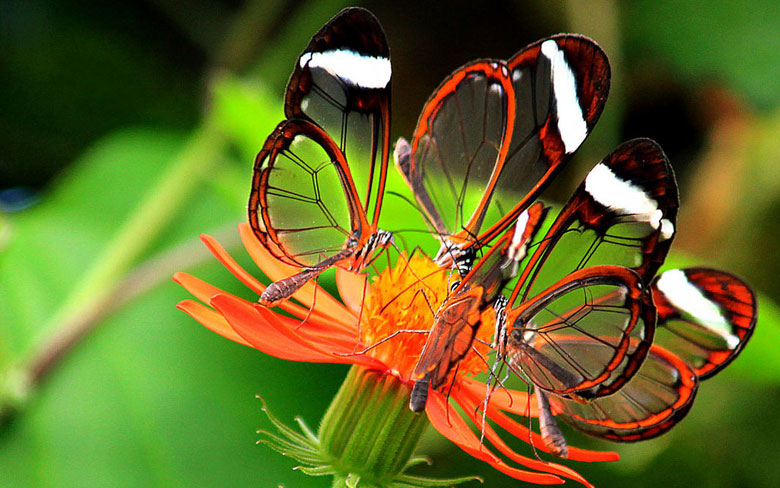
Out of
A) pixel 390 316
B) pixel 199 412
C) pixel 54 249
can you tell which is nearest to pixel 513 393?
pixel 390 316

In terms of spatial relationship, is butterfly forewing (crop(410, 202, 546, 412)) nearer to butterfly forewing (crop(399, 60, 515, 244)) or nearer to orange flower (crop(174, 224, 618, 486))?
orange flower (crop(174, 224, 618, 486))

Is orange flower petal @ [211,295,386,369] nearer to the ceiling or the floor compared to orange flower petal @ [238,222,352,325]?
nearer to the floor

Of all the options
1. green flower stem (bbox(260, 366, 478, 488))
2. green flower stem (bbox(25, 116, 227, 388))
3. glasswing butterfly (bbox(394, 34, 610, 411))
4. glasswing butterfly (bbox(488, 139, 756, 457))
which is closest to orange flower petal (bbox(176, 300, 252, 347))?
green flower stem (bbox(260, 366, 478, 488))

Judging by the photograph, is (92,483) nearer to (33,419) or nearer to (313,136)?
(33,419)

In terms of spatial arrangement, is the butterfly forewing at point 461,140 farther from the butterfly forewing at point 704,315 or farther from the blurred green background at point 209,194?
the blurred green background at point 209,194

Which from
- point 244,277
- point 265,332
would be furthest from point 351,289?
point 265,332
